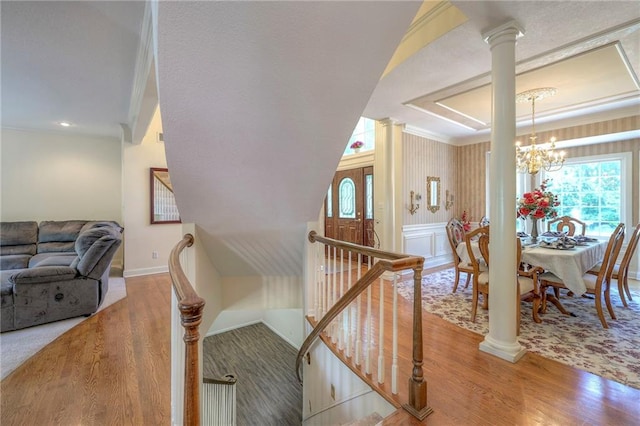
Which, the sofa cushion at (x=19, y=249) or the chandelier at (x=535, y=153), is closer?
the chandelier at (x=535, y=153)

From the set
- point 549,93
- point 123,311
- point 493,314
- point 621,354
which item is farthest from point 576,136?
point 123,311

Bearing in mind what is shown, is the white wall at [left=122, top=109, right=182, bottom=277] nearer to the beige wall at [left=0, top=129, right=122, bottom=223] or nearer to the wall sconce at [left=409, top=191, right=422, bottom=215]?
the beige wall at [left=0, top=129, right=122, bottom=223]

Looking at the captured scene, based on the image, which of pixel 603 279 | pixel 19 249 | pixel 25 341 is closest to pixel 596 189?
pixel 603 279

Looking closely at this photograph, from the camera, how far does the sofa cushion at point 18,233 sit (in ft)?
15.1

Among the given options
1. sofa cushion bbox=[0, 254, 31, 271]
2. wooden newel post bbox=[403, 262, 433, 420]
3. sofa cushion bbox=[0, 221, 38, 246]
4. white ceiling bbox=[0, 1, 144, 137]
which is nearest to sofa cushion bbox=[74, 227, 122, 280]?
sofa cushion bbox=[0, 254, 31, 271]

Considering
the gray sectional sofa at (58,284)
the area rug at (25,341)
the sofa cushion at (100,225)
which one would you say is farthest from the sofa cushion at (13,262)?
the area rug at (25,341)

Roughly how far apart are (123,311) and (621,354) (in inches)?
208

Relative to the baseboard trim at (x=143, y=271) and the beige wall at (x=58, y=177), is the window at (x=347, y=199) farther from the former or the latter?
the beige wall at (x=58, y=177)

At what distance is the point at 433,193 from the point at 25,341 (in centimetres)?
619

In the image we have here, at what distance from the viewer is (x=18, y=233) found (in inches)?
185

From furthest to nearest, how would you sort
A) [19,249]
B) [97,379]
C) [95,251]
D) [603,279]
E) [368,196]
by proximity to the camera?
[368,196] < [19,249] < [95,251] < [603,279] < [97,379]

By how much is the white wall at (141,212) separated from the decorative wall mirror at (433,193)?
203 inches

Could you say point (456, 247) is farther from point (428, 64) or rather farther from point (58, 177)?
point (58, 177)

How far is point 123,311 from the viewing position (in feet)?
11.7
